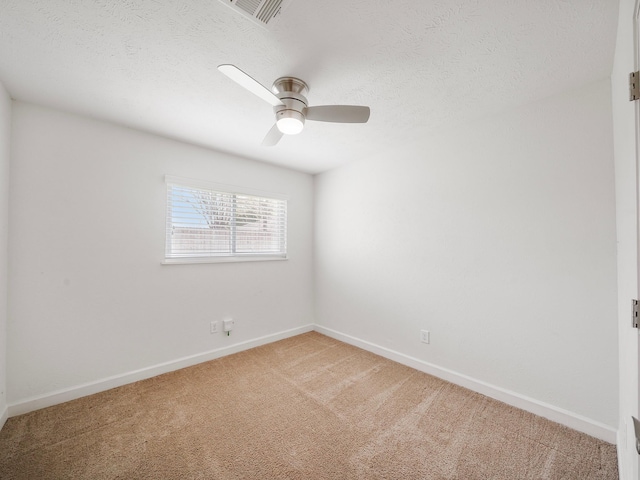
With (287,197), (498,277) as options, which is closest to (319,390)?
(498,277)

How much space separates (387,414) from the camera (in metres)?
1.93

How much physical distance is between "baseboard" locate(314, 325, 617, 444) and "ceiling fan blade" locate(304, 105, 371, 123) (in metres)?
2.28

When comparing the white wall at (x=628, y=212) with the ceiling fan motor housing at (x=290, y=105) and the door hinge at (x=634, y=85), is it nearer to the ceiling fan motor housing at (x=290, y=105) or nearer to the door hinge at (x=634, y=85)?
the door hinge at (x=634, y=85)

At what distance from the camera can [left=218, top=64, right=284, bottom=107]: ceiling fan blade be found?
1.24m

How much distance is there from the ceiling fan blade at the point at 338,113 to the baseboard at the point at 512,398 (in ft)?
7.50

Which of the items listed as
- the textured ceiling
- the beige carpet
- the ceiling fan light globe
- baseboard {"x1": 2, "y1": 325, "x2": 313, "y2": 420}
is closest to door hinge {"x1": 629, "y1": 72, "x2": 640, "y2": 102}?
the textured ceiling

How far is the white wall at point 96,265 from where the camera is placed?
6.37ft

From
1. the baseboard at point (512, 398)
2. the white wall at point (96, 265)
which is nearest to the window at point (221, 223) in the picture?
the white wall at point (96, 265)

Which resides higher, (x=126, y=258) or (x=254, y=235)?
(x=254, y=235)

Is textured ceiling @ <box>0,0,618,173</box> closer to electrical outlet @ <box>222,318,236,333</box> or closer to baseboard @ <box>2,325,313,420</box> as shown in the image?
electrical outlet @ <box>222,318,236,333</box>

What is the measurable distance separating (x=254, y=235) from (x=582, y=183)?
118 inches

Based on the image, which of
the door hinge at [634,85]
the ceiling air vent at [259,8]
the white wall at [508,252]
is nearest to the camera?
the door hinge at [634,85]

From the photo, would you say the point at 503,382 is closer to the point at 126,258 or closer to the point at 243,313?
the point at 243,313

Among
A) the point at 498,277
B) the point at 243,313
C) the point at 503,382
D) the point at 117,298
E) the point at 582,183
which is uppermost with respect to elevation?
the point at 582,183
